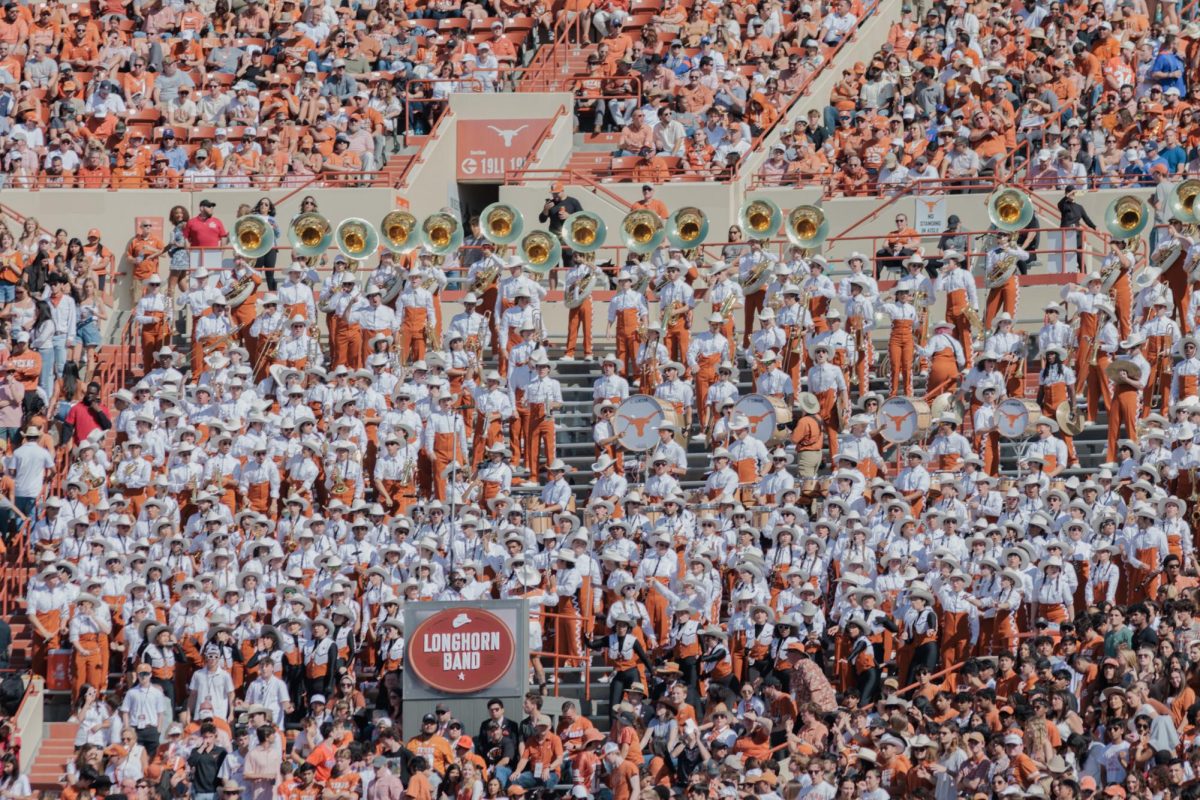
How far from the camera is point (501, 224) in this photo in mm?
34500

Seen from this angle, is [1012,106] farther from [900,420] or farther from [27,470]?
[27,470]

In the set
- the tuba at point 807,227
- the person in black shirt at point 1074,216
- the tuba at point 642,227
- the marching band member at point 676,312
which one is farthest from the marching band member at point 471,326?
the person in black shirt at point 1074,216

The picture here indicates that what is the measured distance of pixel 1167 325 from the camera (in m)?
31.8

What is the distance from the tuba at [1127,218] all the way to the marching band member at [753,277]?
11.8ft

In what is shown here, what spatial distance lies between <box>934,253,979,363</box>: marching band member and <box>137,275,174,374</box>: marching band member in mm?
8232

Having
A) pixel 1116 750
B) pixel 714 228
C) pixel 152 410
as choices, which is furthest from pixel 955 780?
pixel 714 228

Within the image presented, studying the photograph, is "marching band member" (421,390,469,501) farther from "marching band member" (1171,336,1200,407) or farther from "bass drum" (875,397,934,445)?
"marching band member" (1171,336,1200,407)

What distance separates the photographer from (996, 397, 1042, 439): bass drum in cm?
3084

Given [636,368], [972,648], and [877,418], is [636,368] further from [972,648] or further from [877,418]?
[972,648]

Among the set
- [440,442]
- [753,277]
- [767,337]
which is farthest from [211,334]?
[767,337]

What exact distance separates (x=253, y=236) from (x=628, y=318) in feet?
14.6

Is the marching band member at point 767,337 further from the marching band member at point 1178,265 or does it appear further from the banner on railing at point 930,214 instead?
the marching band member at point 1178,265

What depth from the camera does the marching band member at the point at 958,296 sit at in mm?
32719

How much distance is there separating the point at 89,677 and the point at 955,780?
821cm
